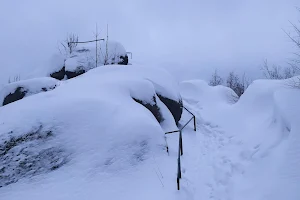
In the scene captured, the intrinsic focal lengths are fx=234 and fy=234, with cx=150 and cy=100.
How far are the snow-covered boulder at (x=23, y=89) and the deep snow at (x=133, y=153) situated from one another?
2.16 metres

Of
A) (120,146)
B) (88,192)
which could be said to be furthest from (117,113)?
(88,192)

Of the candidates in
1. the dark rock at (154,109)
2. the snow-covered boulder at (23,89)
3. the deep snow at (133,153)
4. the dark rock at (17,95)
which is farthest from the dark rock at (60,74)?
the dark rock at (154,109)

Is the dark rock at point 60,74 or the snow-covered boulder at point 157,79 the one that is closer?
the snow-covered boulder at point 157,79

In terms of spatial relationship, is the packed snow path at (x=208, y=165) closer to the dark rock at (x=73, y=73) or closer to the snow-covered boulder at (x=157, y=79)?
the snow-covered boulder at (x=157, y=79)

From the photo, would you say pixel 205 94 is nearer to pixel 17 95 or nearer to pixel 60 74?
pixel 60 74

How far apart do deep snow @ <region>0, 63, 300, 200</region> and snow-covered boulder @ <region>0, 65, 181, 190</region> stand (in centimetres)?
2

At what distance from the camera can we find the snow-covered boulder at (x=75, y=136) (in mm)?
4867

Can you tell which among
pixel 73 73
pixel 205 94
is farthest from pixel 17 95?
pixel 205 94

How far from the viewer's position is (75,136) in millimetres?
5395

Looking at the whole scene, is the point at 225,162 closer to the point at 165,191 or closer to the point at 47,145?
the point at 165,191

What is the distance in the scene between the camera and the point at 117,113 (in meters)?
6.09

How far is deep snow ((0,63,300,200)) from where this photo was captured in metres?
4.66

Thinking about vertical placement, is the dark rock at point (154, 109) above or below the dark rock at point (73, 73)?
below

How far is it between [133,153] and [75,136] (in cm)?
140
